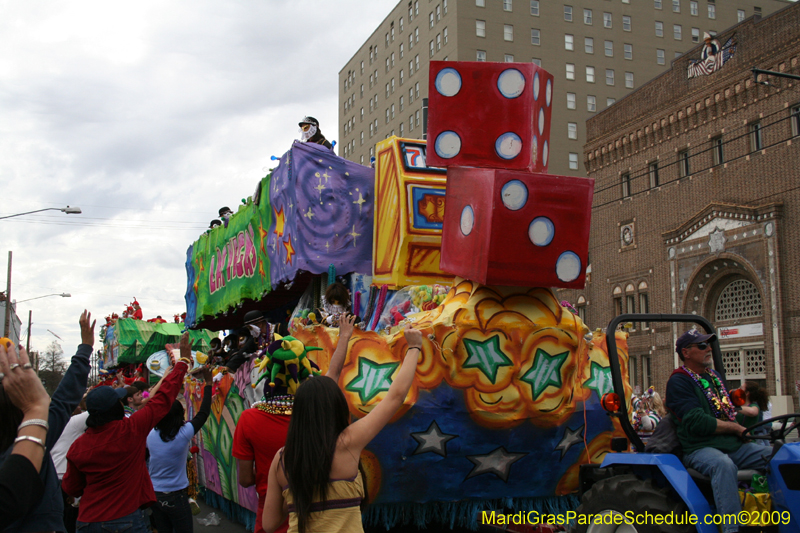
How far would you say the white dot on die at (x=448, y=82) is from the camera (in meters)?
7.11

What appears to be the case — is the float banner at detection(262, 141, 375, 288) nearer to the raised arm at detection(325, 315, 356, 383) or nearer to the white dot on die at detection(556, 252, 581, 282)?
the white dot on die at detection(556, 252, 581, 282)

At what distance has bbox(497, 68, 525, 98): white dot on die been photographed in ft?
23.5

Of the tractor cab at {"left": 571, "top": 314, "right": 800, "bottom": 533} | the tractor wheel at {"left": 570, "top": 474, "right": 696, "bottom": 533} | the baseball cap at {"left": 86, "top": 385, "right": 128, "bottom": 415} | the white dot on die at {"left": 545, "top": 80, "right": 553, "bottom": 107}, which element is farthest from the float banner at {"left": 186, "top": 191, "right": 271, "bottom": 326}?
the tractor wheel at {"left": 570, "top": 474, "right": 696, "bottom": 533}

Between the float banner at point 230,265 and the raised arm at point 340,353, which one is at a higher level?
the float banner at point 230,265

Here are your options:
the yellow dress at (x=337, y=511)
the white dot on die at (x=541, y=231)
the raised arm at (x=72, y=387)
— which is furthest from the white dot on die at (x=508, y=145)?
the yellow dress at (x=337, y=511)

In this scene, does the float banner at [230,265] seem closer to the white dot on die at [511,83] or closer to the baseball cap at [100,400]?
the white dot on die at [511,83]

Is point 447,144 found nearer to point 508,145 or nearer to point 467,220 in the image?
point 508,145

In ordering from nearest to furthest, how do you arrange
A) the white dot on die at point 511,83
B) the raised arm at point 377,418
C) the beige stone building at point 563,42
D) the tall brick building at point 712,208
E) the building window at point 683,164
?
the raised arm at point 377,418 < the white dot on die at point 511,83 < the tall brick building at point 712,208 < the building window at point 683,164 < the beige stone building at point 563,42

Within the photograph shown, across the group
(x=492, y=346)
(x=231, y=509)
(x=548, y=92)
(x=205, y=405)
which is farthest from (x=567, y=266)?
(x=231, y=509)

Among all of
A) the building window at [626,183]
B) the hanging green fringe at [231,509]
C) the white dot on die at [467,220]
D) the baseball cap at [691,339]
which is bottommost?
the hanging green fringe at [231,509]

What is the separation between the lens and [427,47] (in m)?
54.8

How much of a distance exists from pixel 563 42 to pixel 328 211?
155 feet

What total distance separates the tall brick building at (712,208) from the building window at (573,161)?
15.3 m

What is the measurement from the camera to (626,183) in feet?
112
